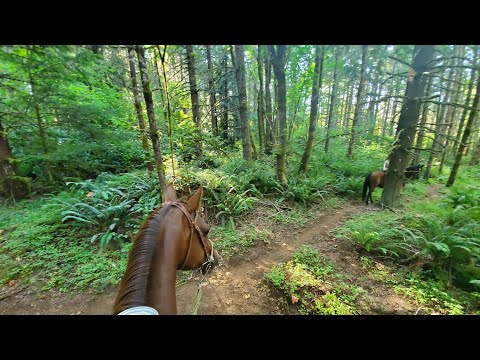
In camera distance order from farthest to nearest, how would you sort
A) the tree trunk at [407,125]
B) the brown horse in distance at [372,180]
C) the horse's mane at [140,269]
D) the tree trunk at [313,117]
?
the tree trunk at [313,117] → the brown horse in distance at [372,180] → the tree trunk at [407,125] → the horse's mane at [140,269]

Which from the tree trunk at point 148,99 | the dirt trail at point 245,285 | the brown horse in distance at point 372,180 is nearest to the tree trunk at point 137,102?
the tree trunk at point 148,99

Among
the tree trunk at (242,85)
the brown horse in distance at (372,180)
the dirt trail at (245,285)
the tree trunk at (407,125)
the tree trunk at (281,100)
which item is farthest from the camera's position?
the brown horse in distance at (372,180)

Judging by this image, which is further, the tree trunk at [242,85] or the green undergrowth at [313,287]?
the tree trunk at [242,85]

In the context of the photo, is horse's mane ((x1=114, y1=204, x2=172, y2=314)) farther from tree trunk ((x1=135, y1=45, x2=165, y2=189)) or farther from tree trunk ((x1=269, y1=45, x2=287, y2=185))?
tree trunk ((x1=269, y1=45, x2=287, y2=185))

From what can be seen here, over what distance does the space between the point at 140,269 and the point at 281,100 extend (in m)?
6.57

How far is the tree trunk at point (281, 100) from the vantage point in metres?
Result: 6.27

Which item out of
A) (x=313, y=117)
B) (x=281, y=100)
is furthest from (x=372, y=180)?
(x=281, y=100)

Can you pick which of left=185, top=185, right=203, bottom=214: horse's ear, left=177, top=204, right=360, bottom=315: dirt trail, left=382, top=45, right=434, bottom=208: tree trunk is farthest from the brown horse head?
left=382, top=45, right=434, bottom=208: tree trunk

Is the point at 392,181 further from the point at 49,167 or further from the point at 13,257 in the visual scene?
the point at 49,167

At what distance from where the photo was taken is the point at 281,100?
675cm

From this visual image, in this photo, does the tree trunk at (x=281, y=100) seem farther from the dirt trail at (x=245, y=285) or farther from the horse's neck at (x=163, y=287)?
the horse's neck at (x=163, y=287)

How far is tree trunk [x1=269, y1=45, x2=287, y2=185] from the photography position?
6.27 metres

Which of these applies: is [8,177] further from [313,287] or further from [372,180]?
[372,180]

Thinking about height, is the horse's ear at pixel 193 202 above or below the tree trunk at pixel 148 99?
below
